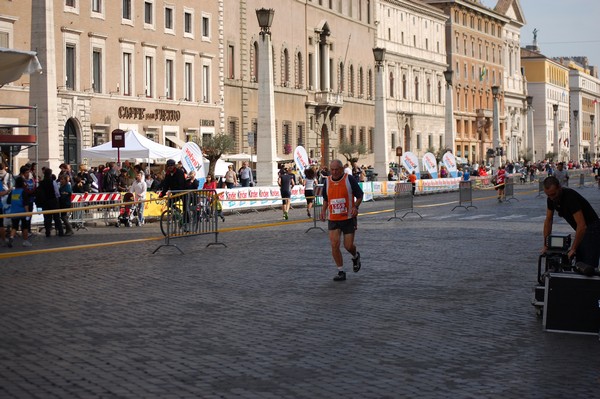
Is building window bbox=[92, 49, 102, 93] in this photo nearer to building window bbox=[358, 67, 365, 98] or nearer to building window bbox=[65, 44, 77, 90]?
building window bbox=[65, 44, 77, 90]

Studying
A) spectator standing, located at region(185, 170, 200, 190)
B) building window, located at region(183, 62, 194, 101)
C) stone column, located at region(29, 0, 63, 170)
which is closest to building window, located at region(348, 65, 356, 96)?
building window, located at region(183, 62, 194, 101)

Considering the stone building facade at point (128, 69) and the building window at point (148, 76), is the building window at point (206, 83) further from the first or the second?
the building window at point (148, 76)

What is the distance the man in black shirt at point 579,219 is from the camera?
12.2 meters

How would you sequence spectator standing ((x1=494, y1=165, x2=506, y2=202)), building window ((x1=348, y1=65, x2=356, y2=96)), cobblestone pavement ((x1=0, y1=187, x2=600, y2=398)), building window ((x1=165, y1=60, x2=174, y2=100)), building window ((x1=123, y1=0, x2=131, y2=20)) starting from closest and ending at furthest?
cobblestone pavement ((x1=0, y1=187, x2=600, y2=398))
spectator standing ((x1=494, y1=165, x2=506, y2=202))
building window ((x1=123, y1=0, x2=131, y2=20))
building window ((x1=165, y1=60, x2=174, y2=100))
building window ((x1=348, y1=65, x2=356, y2=96))

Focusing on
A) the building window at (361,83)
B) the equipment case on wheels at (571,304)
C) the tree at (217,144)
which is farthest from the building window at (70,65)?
the building window at (361,83)

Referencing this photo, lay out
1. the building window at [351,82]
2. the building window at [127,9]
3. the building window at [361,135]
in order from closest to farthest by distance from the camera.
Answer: the building window at [127,9], the building window at [351,82], the building window at [361,135]

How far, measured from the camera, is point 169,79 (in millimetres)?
58562

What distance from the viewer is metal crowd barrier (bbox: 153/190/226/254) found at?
2362cm

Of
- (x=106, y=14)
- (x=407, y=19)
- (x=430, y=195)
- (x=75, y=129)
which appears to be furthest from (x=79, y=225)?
(x=407, y=19)

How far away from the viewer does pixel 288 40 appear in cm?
7362

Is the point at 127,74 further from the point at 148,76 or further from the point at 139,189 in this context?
the point at 139,189

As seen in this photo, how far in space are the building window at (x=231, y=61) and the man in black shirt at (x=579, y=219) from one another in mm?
53218

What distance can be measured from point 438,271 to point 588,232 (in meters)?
6.32

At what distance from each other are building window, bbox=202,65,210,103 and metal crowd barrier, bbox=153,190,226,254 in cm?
3696
